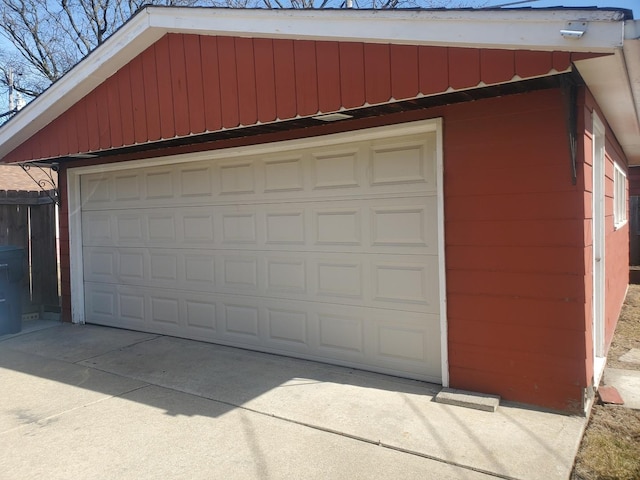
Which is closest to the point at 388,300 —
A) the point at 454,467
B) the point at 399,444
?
the point at 399,444

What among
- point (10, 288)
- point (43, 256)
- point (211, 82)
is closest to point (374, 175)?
point (211, 82)

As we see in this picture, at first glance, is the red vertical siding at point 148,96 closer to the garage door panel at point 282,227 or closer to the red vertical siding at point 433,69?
the garage door panel at point 282,227

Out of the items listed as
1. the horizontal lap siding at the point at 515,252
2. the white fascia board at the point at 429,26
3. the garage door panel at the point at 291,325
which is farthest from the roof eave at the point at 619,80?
the garage door panel at the point at 291,325

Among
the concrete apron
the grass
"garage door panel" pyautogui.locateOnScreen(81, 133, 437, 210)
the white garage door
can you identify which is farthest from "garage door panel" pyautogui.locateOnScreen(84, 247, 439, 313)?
the grass

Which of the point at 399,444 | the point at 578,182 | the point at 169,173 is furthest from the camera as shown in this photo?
the point at 169,173

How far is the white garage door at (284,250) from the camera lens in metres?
4.49

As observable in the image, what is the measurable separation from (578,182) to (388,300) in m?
1.89

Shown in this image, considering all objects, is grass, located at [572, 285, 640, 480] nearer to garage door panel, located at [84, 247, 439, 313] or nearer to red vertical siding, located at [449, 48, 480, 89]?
garage door panel, located at [84, 247, 439, 313]

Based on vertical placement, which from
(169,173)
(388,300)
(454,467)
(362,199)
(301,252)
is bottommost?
(454,467)

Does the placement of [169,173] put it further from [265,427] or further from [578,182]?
[578,182]

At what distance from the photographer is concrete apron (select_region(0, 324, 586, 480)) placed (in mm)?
3066

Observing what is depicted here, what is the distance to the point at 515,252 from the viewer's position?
3838mm

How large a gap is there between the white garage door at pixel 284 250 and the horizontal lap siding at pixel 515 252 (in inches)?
11.4

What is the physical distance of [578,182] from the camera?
11.7 ft
